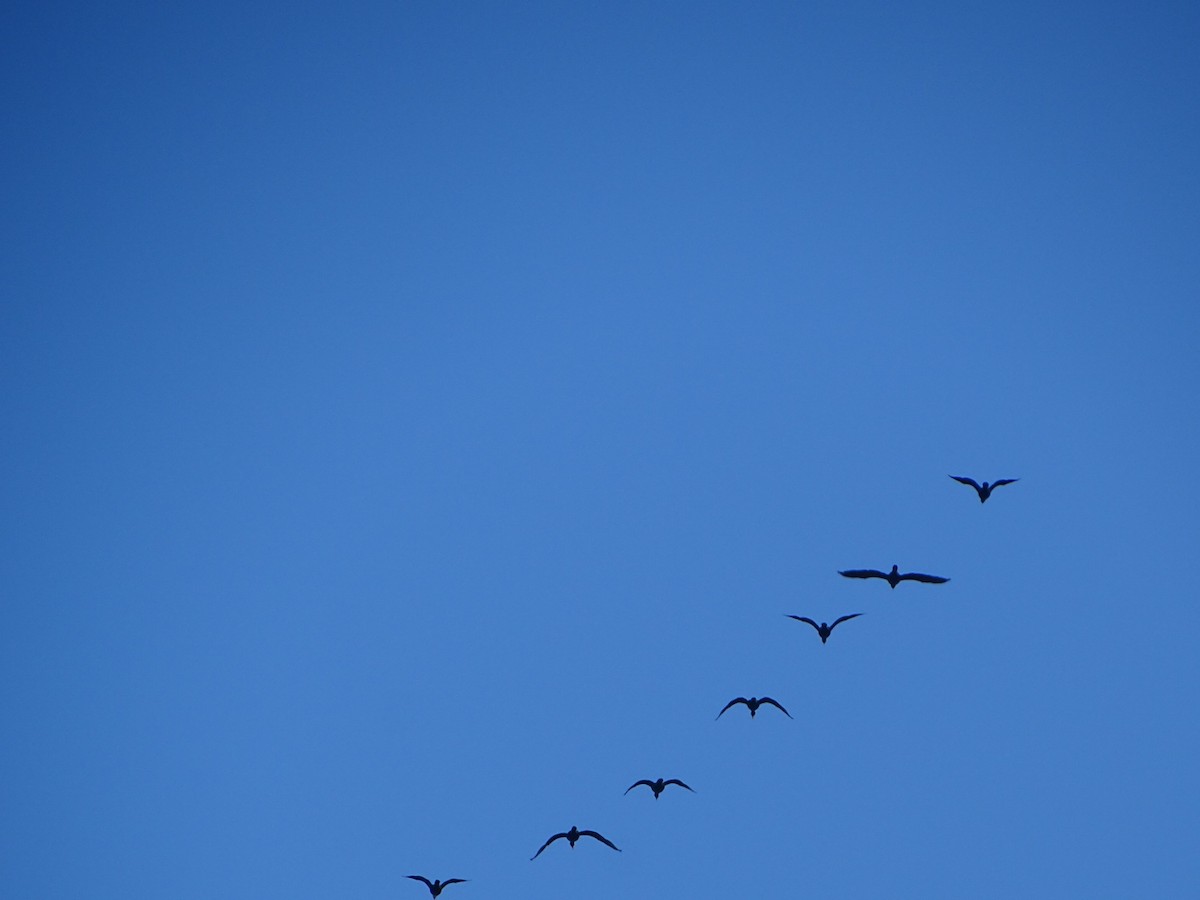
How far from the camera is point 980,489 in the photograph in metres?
33.0

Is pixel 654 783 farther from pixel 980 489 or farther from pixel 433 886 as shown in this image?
pixel 980 489

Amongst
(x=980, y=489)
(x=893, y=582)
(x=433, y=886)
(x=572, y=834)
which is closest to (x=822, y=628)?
(x=893, y=582)

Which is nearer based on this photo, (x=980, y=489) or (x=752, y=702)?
(x=980, y=489)

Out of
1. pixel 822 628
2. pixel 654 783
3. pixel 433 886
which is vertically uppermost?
pixel 822 628

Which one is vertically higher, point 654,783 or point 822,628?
point 822,628

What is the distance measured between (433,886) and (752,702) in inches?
494

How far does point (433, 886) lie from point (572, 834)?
5035mm

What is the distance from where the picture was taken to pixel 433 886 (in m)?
33.5

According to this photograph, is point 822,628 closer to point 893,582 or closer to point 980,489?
point 893,582

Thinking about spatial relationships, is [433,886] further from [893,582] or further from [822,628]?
[893,582]

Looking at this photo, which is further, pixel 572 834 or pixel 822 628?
pixel 822 628

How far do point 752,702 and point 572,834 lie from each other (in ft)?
25.3

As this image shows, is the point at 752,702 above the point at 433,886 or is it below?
above

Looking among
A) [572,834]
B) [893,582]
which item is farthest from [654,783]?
[893,582]
